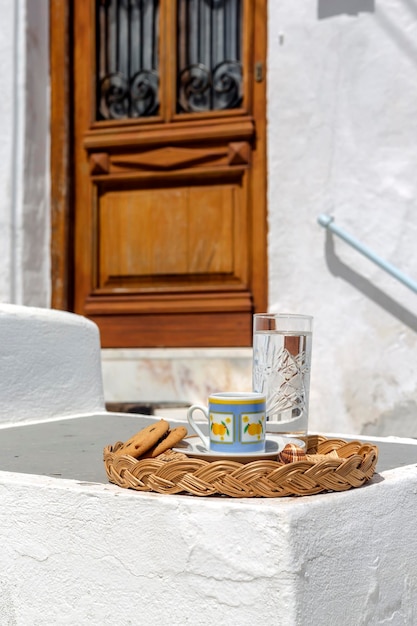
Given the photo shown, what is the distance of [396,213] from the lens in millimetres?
2963

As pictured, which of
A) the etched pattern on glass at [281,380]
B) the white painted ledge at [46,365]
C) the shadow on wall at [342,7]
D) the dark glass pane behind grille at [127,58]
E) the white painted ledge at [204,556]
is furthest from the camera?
the dark glass pane behind grille at [127,58]

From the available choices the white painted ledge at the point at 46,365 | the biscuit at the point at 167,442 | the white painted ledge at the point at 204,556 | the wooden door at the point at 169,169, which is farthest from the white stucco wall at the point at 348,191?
the biscuit at the point at 167,442

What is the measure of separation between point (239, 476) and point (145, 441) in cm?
19

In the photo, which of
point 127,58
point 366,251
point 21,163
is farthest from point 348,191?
point 21,163

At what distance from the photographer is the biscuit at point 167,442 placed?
116 centimetres

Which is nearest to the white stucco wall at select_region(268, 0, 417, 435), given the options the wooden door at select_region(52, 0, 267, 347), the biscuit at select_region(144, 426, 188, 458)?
the wooden door at select_region(52, 0, 267, 347)

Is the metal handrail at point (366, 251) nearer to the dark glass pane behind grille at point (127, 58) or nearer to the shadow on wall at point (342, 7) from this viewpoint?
the shadow on wall at point (342, 7)

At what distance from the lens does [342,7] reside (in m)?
3.04

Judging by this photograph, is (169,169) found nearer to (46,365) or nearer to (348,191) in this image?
(348,191)

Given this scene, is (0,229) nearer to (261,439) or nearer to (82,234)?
(82,234)

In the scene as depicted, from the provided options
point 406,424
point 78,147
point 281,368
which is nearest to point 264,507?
point 281,368

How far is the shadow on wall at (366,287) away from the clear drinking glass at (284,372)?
1807 mm

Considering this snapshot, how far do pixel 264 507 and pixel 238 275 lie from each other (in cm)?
244

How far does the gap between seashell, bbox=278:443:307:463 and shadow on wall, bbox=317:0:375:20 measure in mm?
2319
